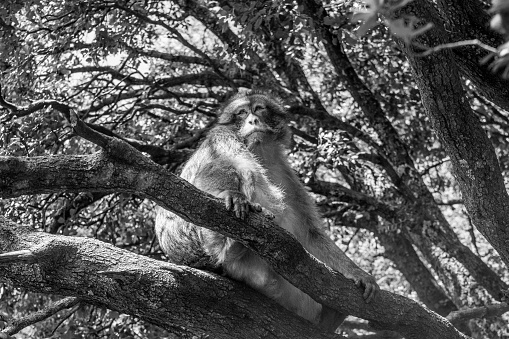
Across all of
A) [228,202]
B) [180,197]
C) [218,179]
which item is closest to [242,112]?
[218,179]

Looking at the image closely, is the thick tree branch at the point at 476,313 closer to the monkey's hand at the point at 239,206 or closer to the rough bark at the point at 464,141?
the rough bark at the point at 464,141

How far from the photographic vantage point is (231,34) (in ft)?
28.9

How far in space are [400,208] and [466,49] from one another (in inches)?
120

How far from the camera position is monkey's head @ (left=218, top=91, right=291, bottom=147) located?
20.4ft

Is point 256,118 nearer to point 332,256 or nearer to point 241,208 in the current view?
point 332,256

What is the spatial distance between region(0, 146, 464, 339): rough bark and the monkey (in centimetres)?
12

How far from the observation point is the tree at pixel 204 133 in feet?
13.4

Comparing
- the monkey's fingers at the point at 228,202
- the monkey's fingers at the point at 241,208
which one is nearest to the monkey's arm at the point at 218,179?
the monkey's fingers at the point at 228,202

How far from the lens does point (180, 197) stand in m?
3.70

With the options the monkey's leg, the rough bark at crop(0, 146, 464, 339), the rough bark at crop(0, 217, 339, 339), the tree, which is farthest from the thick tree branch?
the rough bark at crop(0, 217, 339, 339)

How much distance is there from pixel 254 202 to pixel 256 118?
61.0 inches

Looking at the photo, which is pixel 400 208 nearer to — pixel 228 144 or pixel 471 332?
pixel 471 332

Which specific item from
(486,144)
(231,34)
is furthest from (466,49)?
(231,34)

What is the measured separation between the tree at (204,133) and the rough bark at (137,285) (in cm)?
1
